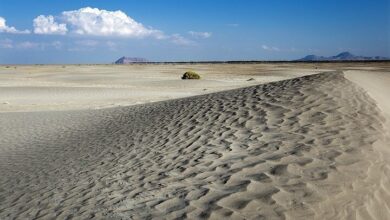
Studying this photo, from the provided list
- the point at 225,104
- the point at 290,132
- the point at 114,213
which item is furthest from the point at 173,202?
the point at 225,104

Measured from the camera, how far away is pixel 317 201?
5.10m

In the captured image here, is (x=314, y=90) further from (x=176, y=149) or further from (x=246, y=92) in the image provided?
(x=176, y=149)

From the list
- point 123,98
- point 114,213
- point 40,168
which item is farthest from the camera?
point 123,98

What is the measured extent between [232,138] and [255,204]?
10.9 feet

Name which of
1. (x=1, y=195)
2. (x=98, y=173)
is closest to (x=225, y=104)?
→ (x=98, y=173)

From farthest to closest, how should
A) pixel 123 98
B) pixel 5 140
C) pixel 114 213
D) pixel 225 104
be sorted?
pixel 123 98, pixel 5 140, pixel 225 104, pixel 114 213

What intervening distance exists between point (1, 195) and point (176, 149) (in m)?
3.20

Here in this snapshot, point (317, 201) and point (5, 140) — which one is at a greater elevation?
point (317, 201)

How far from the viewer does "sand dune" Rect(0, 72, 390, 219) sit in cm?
530

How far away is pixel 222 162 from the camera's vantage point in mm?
6977

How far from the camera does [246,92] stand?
13.0 m

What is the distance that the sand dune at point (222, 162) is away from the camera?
530cm

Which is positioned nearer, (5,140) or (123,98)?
(5,140)

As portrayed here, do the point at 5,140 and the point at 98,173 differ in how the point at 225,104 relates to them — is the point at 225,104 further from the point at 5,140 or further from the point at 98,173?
the point at 5,140
